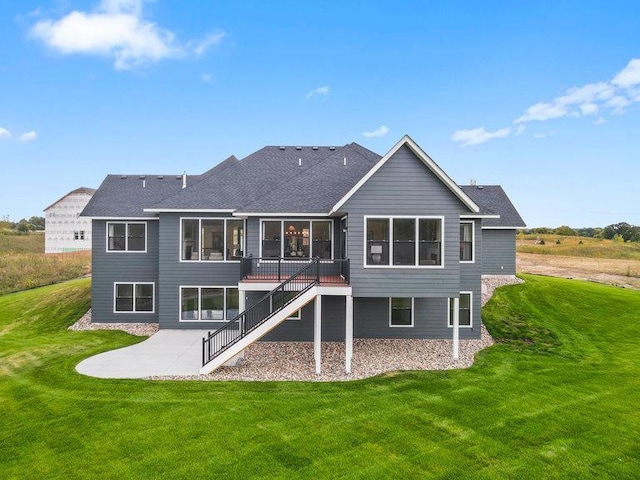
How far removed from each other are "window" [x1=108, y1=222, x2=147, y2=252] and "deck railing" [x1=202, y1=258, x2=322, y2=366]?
6.53 meters

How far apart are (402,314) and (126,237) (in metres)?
13.8

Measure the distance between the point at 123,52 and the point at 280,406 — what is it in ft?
106

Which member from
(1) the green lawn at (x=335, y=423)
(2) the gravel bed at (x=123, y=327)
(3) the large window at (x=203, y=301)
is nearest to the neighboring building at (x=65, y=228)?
(2) the gravel bed at (x=123, y=327)

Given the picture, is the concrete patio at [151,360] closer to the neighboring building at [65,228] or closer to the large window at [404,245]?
the large window at [404,245]

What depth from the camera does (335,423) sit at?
26.8ft

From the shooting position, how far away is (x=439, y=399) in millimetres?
9484

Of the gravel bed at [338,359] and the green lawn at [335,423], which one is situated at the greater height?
the green lawn at [335,423]

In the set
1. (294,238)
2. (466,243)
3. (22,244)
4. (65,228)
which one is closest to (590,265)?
(466,243)

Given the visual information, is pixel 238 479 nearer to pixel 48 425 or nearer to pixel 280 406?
pixel 280 406

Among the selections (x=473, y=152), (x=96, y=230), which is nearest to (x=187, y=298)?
(x=96, y=230)

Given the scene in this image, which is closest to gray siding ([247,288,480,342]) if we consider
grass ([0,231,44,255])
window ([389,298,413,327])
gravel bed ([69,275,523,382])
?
window ([389,298,413,327])

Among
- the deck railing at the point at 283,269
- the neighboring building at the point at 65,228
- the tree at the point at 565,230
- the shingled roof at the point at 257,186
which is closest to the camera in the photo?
the deck railing at the point at 283,269

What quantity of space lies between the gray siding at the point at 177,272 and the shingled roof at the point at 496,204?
49.8 ft

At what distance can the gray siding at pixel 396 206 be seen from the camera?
12031 millimetres
